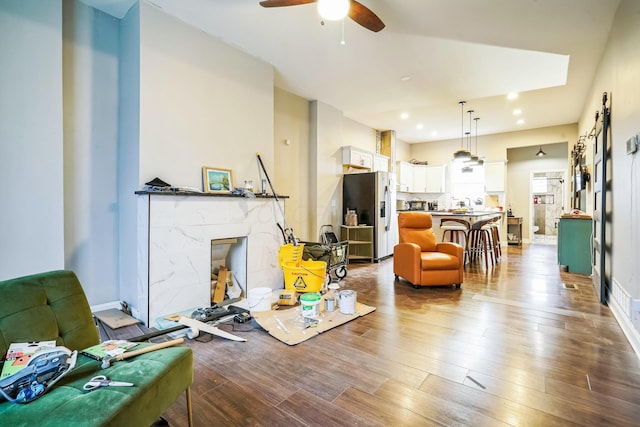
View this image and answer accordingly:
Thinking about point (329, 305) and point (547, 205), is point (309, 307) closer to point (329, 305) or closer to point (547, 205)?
point (329, 305)

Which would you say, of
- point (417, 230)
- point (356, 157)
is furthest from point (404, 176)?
point (417, 230)

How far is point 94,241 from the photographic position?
10.3 feet

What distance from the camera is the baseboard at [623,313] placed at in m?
2.39

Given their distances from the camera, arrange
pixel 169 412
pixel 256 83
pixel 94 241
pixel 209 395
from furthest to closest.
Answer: pixel 256 83 → pixel 94 241 → pixel 209 395 → pixel 169 412

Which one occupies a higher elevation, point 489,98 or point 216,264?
point 489,98

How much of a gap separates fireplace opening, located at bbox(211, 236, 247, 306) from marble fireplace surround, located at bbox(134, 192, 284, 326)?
0.09 metres

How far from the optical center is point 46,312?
1452 millimetres

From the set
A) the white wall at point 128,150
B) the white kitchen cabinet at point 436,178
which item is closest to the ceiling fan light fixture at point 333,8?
the white wall at point 128,150

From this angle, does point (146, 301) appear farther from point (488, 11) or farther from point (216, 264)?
point (488, 11)

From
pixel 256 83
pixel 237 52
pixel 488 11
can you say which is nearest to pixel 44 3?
pixel 237 52

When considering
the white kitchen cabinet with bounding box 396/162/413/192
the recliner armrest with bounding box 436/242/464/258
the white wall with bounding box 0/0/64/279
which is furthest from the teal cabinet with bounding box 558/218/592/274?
the white wall with bounding box 0/0/64/279

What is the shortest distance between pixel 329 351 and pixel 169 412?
115 centimetres

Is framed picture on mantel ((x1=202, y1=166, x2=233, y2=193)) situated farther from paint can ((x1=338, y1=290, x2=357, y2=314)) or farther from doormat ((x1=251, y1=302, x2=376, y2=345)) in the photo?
paint can ((x1=338, y1=290, x2=357, y2=314))

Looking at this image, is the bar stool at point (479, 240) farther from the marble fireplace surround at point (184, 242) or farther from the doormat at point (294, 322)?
the marble fireplace surround at point (184, 242)
